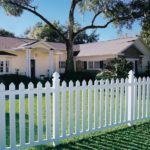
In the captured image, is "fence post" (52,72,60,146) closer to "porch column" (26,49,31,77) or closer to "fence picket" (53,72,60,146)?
"fence picket" (53,72,60,146)

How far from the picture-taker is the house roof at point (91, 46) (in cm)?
3140

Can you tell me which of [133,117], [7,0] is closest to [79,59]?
[7,0]

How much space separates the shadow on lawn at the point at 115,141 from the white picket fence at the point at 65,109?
9.1 inches

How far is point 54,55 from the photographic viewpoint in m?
34.8

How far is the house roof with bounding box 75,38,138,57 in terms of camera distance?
110 ft

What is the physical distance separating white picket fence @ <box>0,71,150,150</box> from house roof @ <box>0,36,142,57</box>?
23.2 m

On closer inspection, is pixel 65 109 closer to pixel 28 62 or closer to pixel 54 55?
pixel 28 62

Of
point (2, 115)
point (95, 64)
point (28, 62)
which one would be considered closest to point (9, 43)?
point (28, 62)

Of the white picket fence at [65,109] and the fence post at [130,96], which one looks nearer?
the white picket fence at [65,109]

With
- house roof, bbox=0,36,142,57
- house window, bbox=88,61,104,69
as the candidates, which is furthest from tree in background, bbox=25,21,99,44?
house window, bbox=88,61,104,69

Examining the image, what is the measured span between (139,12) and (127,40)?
7.53 m

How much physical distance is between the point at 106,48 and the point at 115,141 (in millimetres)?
29295

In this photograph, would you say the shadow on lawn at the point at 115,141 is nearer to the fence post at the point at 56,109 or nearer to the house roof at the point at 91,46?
the fence post at the point at 56,109

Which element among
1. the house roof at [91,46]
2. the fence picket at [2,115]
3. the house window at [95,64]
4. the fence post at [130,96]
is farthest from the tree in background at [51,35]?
the fence picket at [2,115]
